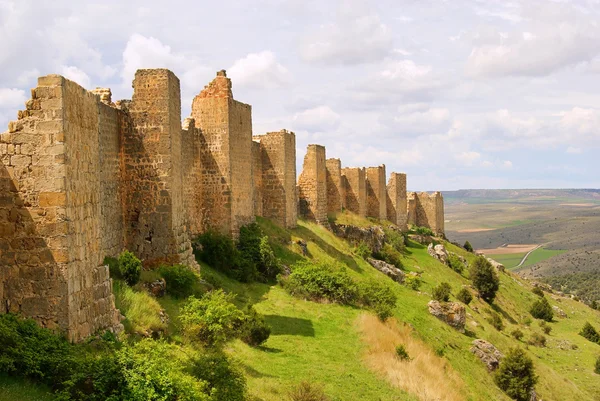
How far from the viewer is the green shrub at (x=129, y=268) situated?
13.8 metres

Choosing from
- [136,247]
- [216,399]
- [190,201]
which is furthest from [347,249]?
[216,399]

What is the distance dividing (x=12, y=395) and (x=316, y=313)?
12.9 meters

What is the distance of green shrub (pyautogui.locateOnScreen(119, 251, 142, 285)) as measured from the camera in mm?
13836

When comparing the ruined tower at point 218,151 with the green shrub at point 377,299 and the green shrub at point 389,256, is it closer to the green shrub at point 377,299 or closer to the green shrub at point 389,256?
the green shrub at point 377,299

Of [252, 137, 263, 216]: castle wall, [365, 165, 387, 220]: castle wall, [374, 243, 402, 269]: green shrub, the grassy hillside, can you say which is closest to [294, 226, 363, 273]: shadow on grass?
the grassy hillside

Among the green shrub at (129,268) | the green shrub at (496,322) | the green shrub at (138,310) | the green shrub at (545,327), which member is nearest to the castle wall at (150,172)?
the green shrub at (129,268)

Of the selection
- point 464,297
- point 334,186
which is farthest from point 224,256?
point 334,186

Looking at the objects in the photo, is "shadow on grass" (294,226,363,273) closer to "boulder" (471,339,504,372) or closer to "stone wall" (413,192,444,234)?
"boulder" (471,339,504,372)

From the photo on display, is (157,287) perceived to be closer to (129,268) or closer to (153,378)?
(129,268)

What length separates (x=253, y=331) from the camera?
14.9m

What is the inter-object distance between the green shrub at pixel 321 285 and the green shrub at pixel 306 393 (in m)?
9.17

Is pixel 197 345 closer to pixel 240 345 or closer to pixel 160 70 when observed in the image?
pixel 240 345

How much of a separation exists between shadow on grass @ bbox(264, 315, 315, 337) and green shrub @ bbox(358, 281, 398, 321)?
403 cm

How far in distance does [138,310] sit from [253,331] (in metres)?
3.44
